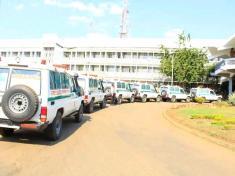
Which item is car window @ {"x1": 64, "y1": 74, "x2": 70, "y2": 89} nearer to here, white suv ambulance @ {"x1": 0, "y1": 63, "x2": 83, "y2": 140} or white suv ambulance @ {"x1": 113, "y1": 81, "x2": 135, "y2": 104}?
white suv ambulance @ {"x1": 0, "y1": 63, "x2": 83, "y2": 140}

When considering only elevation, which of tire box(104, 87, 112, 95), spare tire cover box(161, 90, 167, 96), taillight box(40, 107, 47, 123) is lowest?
taillight box(40, 107, 47, 123)

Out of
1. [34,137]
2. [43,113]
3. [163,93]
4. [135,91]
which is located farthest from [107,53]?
[43,113]

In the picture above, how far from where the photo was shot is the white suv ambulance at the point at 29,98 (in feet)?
32.7

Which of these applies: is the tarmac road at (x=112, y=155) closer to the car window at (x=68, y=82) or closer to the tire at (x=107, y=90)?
the car window at (x=68, y=82)

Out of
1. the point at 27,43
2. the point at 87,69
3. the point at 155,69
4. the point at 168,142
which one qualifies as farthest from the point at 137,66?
the point at 168,142

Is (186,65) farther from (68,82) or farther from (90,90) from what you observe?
(68,82)

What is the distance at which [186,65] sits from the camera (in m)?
62.8

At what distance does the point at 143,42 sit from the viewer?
75188 mm

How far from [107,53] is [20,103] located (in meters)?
66.3

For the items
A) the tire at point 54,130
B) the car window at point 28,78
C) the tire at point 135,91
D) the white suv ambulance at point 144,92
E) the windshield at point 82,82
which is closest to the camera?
the car window at point 28,78

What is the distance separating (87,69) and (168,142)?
213ft

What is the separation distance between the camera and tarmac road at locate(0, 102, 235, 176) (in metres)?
7.95

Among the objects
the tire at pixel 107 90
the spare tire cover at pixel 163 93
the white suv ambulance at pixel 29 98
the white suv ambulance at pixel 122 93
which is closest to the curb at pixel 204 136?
the white suv ambulance at pixel 29 98

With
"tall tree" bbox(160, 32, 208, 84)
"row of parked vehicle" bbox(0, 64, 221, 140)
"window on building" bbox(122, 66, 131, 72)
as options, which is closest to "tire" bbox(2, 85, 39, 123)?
"row of parked vehicle" bbox(0, 64, 221, 140)
